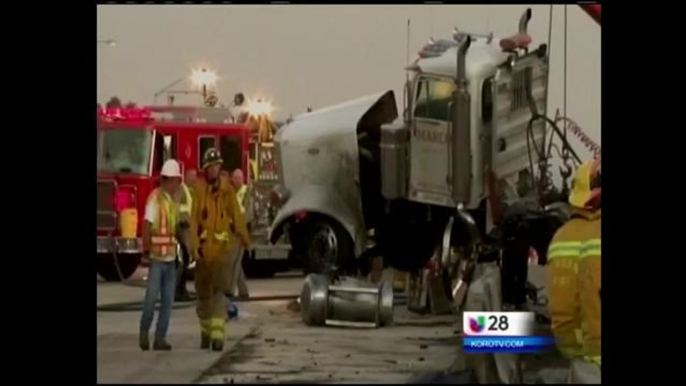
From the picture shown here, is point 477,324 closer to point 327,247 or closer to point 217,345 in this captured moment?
point 327,247

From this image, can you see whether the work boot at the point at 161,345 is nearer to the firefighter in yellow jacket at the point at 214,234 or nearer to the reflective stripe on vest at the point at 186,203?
the firefighter in yellow jacket at the point at 214,234

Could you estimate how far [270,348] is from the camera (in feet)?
23.2

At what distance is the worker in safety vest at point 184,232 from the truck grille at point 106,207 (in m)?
0.36

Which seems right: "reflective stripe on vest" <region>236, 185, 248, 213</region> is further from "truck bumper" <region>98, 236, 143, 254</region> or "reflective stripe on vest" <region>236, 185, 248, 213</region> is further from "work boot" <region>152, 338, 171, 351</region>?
"work boot" <region>152, 338, 171, 351</region>

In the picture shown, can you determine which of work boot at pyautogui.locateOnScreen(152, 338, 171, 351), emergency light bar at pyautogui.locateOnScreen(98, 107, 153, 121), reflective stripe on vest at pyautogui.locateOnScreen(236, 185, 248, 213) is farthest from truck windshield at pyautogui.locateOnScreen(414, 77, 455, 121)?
work boot at pyautogui.locateOnScreen(152, 338, 171, 351)

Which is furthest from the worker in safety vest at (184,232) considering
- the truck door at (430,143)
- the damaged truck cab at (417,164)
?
the truck door at (430,143)

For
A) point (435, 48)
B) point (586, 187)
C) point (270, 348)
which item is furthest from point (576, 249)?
point (270, 348)

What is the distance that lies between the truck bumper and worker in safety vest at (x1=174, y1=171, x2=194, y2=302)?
0.77 ft

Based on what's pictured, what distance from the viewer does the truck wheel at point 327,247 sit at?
7.45m

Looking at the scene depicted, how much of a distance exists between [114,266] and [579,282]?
3.01 meters
